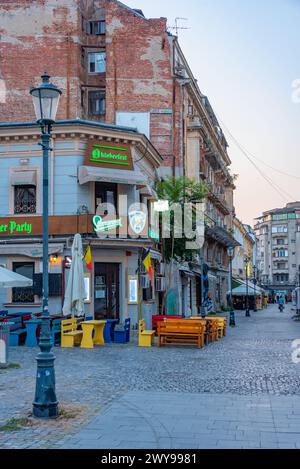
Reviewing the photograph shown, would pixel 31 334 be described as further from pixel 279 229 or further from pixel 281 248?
pixel 279 229

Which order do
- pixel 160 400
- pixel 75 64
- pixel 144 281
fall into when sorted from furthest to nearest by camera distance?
1. pixel 75 64
2. pixel 144 281
3. pixel 160 400

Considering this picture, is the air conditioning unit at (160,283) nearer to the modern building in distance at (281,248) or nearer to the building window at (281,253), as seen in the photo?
the modern building in distance at (281,248)

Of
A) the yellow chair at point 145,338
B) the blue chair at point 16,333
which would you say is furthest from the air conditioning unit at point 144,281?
the yellow chair at point 145,338

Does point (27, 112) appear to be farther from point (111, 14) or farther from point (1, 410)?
point (1, 410)

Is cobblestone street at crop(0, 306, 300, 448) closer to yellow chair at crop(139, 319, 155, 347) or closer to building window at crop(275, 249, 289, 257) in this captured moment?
yellow chair at crop(139, 319, 155, 347)

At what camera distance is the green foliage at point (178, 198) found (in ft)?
86.7

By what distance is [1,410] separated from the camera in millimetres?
8648

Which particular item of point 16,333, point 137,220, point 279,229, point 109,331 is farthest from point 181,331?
point 279,229

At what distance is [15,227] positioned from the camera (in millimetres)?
23328

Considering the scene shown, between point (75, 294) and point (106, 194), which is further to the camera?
point (106, 194)

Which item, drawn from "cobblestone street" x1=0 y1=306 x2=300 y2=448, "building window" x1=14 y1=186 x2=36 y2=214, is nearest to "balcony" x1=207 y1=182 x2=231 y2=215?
"building window" x1=14 y1=186 x2=36 y2=214

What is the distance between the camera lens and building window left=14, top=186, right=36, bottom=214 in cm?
2361

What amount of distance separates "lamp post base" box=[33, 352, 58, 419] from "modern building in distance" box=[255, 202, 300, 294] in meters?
128

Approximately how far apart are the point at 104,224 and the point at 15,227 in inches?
140
